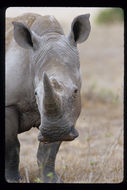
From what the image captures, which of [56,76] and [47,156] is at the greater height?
[56,76]

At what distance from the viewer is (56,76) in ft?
14.0

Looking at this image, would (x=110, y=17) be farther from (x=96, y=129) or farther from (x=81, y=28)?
(x=81, y=28)

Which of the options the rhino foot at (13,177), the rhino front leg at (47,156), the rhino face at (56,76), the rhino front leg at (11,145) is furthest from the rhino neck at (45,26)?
the rhino foot at (13,177)

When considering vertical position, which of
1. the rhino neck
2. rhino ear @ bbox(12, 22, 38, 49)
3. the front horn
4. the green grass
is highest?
the green grass

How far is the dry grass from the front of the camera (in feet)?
18.1

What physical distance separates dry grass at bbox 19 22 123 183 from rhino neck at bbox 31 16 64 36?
1080 mm

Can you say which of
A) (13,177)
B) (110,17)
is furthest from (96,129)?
(110,17)

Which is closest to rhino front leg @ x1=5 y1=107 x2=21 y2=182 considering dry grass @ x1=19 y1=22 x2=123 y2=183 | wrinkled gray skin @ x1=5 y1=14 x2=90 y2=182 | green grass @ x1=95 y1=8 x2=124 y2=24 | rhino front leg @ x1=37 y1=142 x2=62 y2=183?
wrinkled gray skin @ x1=5 y1=14 x2=90 y2=182

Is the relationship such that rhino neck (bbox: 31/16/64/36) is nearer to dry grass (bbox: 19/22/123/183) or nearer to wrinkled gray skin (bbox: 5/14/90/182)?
wrinkled gray skin (bbox: 5/14/90/182)

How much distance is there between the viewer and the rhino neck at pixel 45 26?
4867 mm

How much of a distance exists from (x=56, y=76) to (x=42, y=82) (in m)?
0.14
